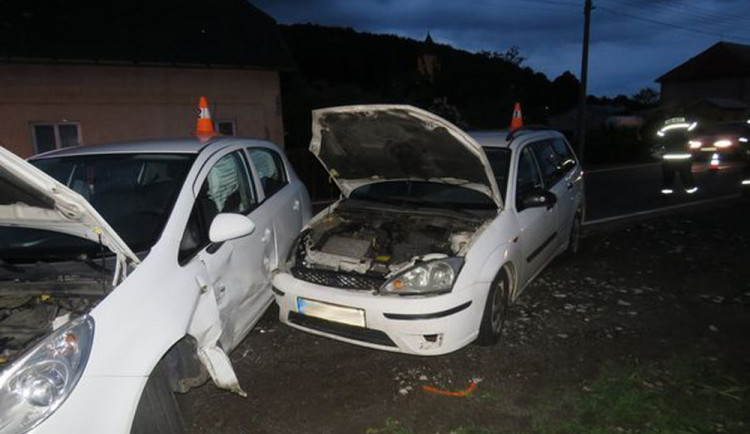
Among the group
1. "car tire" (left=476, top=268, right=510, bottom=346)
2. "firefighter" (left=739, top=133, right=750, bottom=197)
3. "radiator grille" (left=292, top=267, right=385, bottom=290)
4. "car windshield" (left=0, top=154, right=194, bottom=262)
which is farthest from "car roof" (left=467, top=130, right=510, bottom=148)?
"firefighter" (left=739, top=133, right=750, bottom=197)

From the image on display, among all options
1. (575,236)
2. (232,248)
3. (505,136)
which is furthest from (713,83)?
(232,248)

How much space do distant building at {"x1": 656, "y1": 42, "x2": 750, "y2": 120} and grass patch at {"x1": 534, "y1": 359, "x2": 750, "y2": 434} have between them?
4453 centimetres

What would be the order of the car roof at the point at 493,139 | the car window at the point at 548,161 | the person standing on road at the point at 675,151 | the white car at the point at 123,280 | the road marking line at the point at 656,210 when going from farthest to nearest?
the person standing on road at the point at 675,151, the road marking line at the point at 656,210, the car window at the point at 548,161, the car roof at the point at 493,139, the white car at the point at 123,280

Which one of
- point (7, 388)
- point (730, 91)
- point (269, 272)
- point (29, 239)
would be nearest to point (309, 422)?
point (269, 272)

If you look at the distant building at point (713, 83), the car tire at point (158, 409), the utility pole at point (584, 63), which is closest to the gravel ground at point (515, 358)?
the car tire at point (158, 409)

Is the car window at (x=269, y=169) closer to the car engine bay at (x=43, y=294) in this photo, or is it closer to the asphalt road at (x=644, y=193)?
the car engine bay at (x=43, y=294)

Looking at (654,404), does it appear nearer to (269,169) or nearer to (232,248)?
(232,248)

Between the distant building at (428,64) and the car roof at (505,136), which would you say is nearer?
the car roof at (505,136)

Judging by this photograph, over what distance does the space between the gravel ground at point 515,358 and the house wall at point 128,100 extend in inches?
365

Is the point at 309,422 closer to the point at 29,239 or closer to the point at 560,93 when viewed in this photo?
the point at 29,239

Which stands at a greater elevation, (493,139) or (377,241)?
(493,139)

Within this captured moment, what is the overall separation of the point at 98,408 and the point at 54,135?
1128 cm

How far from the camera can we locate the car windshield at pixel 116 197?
270 cm

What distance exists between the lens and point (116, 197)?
321 centimetres
